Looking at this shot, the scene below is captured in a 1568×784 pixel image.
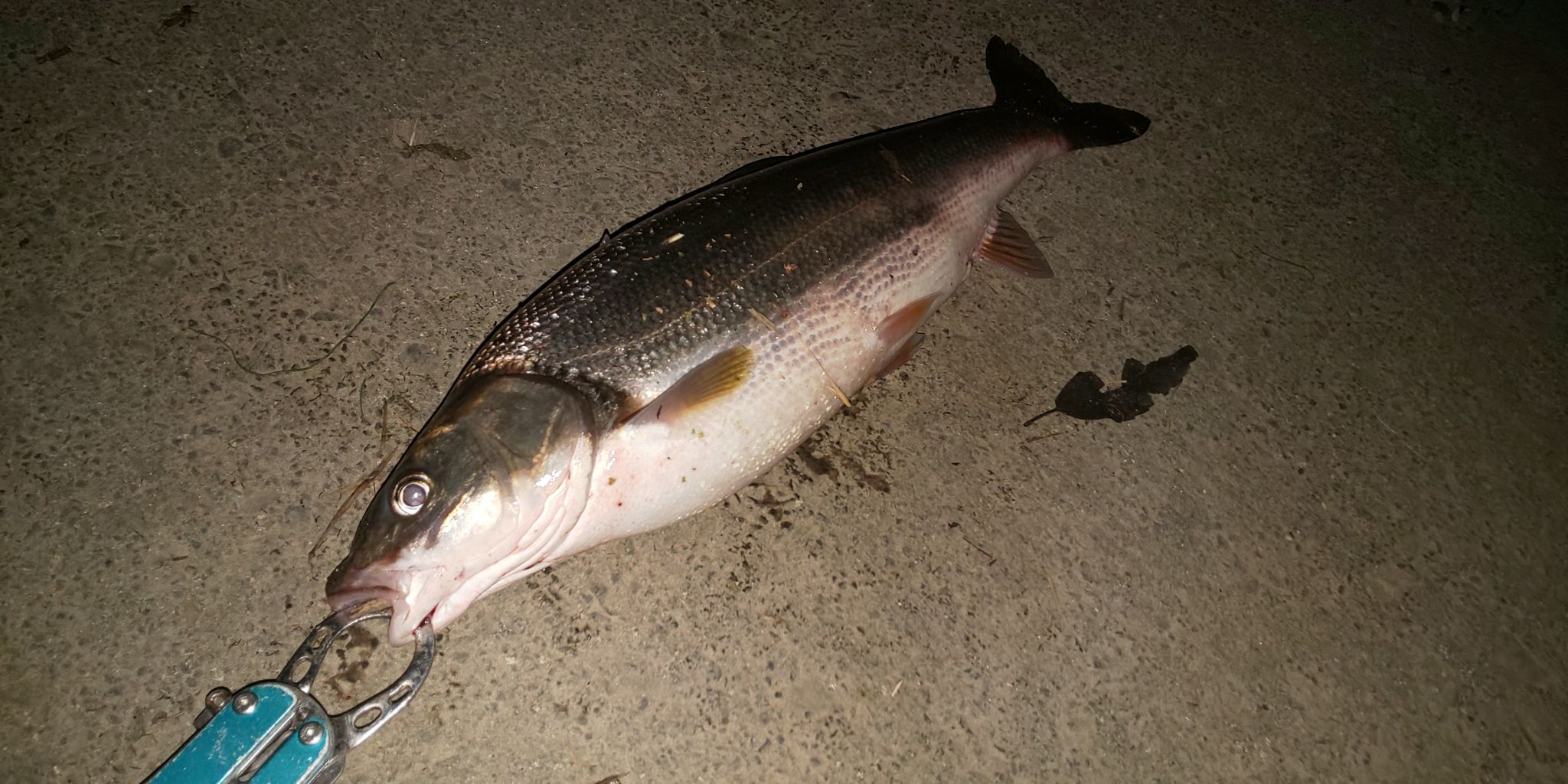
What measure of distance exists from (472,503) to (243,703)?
68 centimetres

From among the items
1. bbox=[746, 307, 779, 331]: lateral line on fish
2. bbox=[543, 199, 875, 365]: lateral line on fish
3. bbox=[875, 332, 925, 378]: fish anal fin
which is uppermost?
bbox=[543, 199, 875, 365]: lateral line on fish

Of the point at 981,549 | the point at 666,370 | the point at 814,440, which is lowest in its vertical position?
the point at 981,549

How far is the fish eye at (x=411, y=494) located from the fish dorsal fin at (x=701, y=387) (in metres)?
0.52

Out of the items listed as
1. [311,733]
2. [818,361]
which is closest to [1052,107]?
[818,361]

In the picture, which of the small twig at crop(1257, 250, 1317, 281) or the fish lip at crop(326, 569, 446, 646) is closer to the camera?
the fish lip at crop(326, 569, 446, 646)

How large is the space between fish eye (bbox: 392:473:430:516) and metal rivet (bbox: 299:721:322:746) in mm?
532

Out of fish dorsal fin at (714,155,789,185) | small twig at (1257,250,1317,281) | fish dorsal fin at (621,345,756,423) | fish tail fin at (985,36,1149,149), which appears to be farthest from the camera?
small twig at (1257,250,1317,281)

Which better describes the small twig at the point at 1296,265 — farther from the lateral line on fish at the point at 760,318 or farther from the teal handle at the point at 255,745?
the teal handle at the point at 255,745

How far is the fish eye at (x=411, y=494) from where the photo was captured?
6.33ft

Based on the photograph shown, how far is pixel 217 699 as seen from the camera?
1.87 meters


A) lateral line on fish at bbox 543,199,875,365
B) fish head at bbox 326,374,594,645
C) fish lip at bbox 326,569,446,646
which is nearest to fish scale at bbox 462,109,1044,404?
lateral line on fish at bbox 543,199,875,365

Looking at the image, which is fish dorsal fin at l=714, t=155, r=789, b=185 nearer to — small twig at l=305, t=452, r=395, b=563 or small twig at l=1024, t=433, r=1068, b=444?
small twig at l=1024, t=433, r=1068, b=444

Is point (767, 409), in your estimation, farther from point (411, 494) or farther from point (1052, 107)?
point (1052, 107)

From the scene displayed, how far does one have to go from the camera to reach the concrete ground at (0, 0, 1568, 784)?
7.13ft
